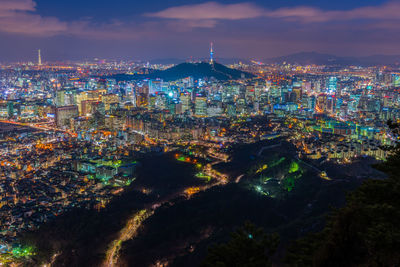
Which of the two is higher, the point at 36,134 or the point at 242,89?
the point at 242,89

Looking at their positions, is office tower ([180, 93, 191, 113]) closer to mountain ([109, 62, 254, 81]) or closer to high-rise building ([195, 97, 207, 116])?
high-rise building ([195, 97, 207, 116])

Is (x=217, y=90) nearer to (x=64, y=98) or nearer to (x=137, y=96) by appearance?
(x=137, y=96)

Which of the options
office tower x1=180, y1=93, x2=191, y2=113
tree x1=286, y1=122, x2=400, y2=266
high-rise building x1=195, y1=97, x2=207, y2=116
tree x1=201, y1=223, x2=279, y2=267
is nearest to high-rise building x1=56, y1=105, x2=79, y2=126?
office tower x1=180, y1=93, x2=191, y2=113

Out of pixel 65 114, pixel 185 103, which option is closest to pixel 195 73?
pixel 185 103

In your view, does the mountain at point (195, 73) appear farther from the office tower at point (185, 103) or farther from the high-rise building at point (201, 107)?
the high-rise building at point (201, 107)

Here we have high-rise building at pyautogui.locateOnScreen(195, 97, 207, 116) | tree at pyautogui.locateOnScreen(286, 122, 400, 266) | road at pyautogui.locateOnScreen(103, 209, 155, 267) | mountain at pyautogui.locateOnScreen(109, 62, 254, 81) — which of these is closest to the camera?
tree at pyautogui.locateOnScreen(286, 122, 400, 266)

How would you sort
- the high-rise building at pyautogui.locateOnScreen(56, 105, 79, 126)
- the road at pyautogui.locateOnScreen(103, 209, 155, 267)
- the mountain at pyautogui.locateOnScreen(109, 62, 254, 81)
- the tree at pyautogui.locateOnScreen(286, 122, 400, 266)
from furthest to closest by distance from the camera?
the mountain at pyautogui.locateOnScreen(109, 62, 254, 81) → the high-rise building at pyautogui.locateOnScreen(56, 105, 79, 126) → the road at pyautogui.locateOnScreen(103, 209, 155, 267) → the tree at pyautogui.locateOnScreen(286, 122, 400, 266)

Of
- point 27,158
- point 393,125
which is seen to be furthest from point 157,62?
point 393,125

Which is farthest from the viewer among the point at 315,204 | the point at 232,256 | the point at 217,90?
the point at 217,90
